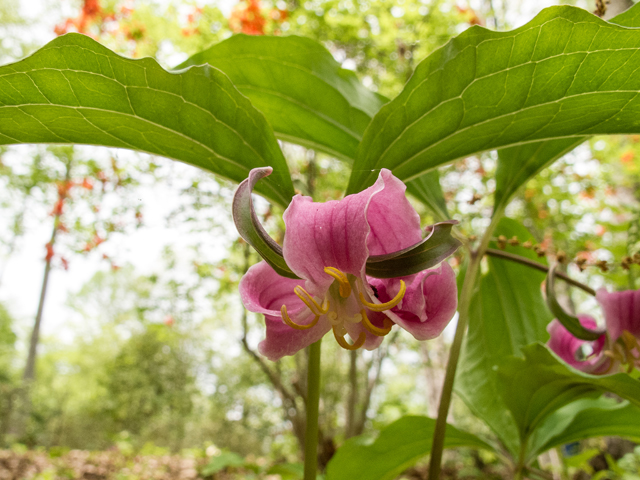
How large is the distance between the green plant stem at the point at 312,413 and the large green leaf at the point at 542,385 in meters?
0.32

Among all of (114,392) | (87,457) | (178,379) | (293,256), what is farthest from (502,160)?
(114,392)

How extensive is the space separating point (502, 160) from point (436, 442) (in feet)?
1.55

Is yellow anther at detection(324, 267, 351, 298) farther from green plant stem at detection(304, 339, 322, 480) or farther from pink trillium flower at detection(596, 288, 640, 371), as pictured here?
pink trillium flower at detection(596, 288, 640, 371)

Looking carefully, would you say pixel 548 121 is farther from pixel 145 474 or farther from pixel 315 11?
pixel 145 474

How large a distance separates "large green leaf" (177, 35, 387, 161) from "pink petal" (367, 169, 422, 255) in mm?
342

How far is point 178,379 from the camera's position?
9344mm

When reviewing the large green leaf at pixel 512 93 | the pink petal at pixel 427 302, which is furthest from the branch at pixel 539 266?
the pink petal at pixel 427 302

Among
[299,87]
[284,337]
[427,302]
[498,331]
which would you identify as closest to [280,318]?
[284,337]

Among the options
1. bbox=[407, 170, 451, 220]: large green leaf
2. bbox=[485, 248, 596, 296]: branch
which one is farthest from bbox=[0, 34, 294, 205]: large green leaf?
bbox=[485, 248, 596, 296]: branch

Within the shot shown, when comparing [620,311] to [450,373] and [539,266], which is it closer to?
[539,266]

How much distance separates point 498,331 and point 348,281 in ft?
2.18

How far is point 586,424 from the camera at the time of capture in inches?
33.0

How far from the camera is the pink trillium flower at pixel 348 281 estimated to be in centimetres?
35

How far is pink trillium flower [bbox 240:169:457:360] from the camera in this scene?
35cm
